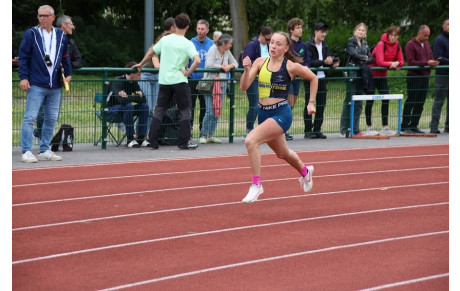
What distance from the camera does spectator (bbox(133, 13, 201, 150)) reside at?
46.8 ft

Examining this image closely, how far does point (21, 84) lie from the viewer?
12422 millimetres

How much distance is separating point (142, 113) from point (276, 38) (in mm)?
5619

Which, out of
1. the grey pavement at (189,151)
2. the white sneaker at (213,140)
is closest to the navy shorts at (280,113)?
the grey pavement at (189,151)

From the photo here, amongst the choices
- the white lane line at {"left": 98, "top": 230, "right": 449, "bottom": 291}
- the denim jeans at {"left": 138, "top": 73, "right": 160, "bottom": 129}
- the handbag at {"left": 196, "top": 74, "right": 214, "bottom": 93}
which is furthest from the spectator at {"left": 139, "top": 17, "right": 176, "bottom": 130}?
the white lane line at {"left": 98, "top": 230, "right": 449, "bottom": 291}

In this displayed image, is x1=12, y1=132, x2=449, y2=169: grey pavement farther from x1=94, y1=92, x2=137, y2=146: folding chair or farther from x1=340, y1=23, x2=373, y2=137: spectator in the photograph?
x1=340, y1=23, x2=373, y2=137: spectator

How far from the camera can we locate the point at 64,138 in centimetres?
1420

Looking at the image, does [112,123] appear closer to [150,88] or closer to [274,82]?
[150,88]

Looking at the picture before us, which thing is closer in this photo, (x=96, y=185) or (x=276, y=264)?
(x=276, y=264)

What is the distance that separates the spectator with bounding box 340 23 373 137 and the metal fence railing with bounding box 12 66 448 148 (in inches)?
5.0

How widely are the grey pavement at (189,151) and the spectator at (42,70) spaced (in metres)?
0.59

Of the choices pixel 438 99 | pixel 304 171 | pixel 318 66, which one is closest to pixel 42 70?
pixel 304 171

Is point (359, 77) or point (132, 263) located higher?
point (359, 77)
